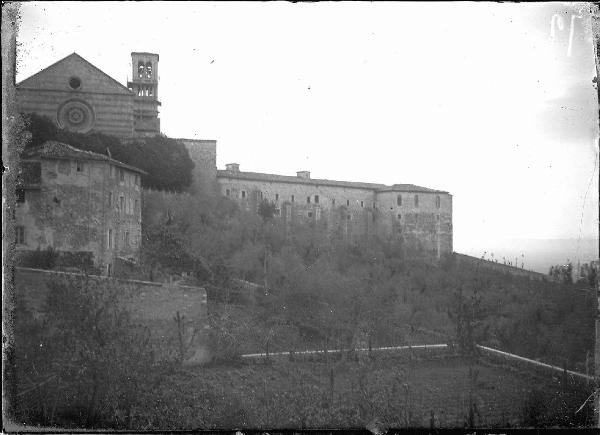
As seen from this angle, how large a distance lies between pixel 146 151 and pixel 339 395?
763 centimetres

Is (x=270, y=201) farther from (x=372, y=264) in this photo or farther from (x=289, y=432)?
(x=289, y=432)

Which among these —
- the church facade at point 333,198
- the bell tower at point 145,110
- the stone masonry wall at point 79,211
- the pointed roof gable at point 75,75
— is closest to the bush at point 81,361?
the stone masonry wall at point 79,211

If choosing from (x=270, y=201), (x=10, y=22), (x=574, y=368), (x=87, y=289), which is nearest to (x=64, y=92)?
(x=87, y=289)

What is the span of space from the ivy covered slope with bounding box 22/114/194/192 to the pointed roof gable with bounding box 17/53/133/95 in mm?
460

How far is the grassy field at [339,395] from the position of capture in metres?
4.61

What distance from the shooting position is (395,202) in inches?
875

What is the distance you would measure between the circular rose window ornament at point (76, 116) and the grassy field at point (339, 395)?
12.2 feet

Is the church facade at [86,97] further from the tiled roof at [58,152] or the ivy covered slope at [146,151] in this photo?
the tiled roof at [58,152]

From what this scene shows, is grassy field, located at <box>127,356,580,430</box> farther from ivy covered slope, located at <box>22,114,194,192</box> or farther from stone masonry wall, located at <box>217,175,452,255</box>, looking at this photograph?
stone masonry wall, located at <box>217,175,452,255</box>

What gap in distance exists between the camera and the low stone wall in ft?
22.0

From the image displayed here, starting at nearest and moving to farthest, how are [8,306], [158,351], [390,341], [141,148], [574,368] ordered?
[8,306] → [574,368] → [158,351] → [390,341] → [141,148]

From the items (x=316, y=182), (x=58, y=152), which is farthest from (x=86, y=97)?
(x=316, y=182)

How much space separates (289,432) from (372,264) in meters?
10.1

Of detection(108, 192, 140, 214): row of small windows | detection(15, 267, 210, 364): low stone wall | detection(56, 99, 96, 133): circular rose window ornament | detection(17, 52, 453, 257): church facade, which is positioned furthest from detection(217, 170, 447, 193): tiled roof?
detection(15, 267, 210, 364): low stone wall
